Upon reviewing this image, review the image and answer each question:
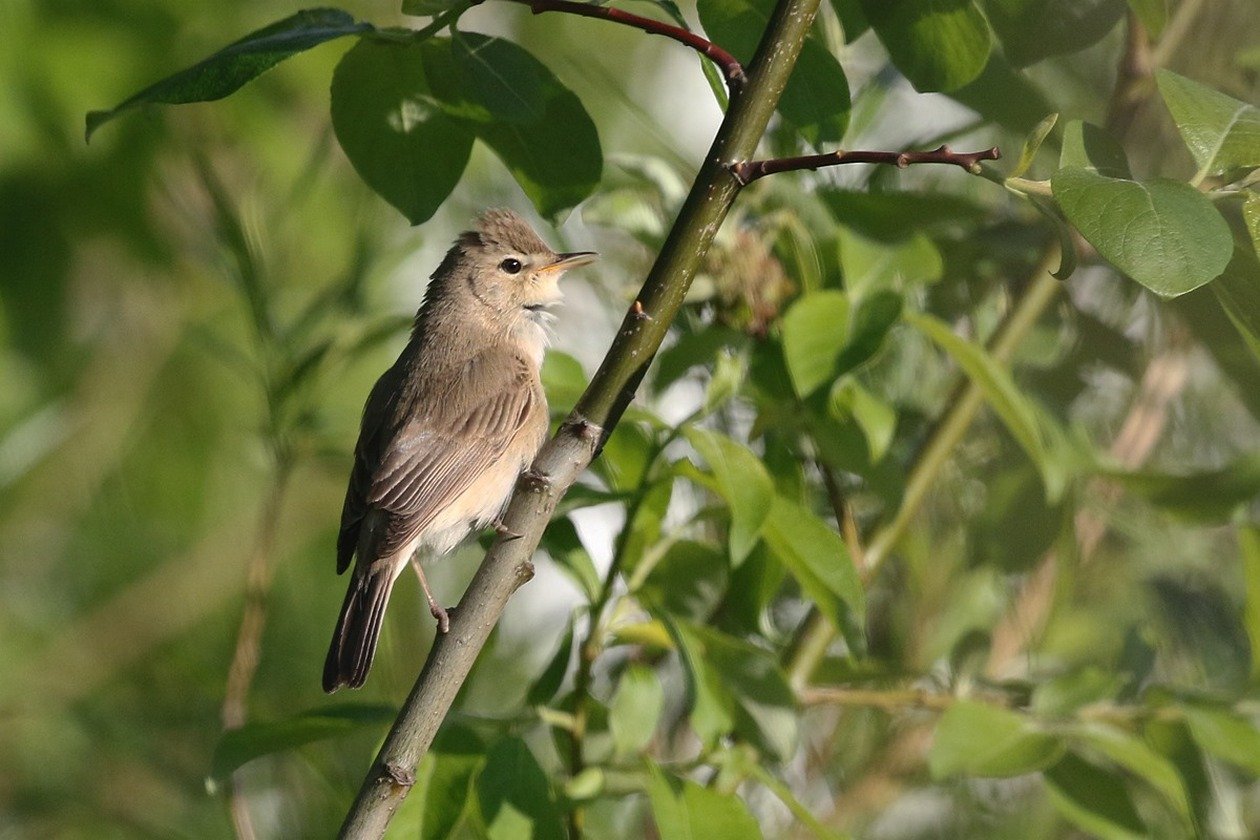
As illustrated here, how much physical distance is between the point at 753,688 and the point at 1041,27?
1155 mm

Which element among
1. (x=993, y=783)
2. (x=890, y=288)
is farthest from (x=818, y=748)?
(x=890, y=288)

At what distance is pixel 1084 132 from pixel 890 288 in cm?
57

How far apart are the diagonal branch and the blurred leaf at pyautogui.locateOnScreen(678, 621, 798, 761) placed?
447mm

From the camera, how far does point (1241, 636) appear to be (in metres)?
2.93

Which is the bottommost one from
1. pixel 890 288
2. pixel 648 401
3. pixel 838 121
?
pixel 648 401

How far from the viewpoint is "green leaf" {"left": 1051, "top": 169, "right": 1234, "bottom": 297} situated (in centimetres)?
148

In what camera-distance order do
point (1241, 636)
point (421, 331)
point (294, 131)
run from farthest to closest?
point (294, 131)
point (421, 331)
point (1241, 636)

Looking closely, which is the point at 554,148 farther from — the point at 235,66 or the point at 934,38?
the point at 934,38

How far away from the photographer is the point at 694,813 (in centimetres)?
200

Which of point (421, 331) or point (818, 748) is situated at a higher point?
point (421, 331)

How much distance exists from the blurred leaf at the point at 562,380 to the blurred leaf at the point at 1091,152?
40.4 inches

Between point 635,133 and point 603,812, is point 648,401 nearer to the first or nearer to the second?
point 603,812

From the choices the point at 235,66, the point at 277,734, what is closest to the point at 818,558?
the point at 277,734

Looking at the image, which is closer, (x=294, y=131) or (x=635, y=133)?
(x=635, y=133)
